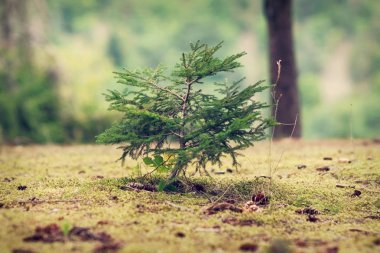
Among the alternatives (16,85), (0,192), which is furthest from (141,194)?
(16,85)

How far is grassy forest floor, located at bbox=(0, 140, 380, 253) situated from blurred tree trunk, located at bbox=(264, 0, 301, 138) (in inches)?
147

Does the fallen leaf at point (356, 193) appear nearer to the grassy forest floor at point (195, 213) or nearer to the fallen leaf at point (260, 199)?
the grassy forest floor at point (195, 213)

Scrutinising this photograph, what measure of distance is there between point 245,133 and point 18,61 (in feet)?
36.3

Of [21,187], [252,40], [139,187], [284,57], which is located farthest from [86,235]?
[252,40]

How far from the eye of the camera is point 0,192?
3.68m

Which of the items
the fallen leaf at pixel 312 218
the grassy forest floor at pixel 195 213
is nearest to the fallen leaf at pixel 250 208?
the grassy forest floor at pixel 195 213

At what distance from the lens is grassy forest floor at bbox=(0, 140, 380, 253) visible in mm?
2549

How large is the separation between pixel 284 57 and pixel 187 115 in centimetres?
532

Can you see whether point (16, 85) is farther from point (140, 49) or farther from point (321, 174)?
point (140, 49)

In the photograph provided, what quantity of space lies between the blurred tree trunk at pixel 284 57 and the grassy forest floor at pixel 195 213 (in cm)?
373

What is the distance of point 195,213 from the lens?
315 cm

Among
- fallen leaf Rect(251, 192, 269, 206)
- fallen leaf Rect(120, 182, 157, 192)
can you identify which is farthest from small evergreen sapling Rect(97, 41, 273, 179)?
fallen leaf Rect(251, 192, 269, 206)

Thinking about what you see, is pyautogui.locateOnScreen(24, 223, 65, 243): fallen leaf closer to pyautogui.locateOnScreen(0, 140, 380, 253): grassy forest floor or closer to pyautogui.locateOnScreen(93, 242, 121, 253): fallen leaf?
pyautogui.locateOnScreen(0, 140, 380, 253): grassy forest floor

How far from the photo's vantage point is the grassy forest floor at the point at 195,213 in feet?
8.36
